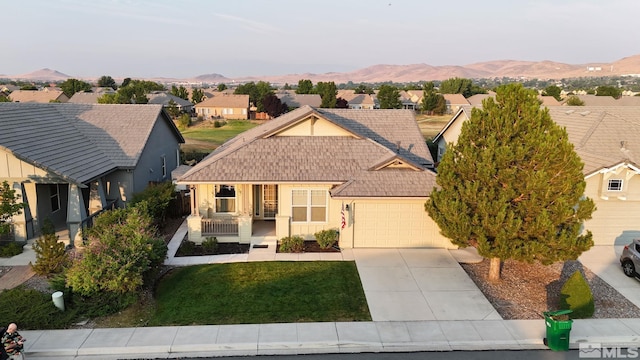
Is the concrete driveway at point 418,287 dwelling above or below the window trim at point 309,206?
below

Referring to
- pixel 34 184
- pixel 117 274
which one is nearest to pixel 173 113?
pixel 34 184

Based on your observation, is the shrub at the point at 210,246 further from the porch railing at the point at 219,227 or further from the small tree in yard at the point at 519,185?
the small tree in yard at the point at 519,185

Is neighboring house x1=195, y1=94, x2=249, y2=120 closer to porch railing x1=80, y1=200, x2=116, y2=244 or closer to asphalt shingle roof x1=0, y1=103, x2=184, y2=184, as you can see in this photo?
asphalt shingle roof x1=0, y1=103, x2=184, y2=184

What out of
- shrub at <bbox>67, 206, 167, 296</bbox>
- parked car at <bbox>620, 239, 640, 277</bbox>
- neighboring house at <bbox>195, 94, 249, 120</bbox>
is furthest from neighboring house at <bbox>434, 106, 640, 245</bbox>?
neighboring house at <bbox>195, 94, 249, 120</bbox>

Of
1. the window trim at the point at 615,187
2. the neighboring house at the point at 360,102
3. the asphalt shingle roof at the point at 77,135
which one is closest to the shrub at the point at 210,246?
the asphalt shingle roof at the point at 77,135

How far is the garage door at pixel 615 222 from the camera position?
18.9 meters

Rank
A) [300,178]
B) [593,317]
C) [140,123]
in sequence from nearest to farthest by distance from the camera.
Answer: [593,317] < [300,178] < [140,123]

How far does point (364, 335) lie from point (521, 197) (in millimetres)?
A: 6446

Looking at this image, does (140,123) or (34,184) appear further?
(140,123)

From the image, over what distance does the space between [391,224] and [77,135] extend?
1636cm

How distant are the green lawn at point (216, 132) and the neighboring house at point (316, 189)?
35709 mm

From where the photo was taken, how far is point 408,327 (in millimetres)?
12305

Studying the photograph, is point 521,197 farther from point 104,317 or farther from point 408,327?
point 104,317

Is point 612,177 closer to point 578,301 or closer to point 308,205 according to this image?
point 578,301
